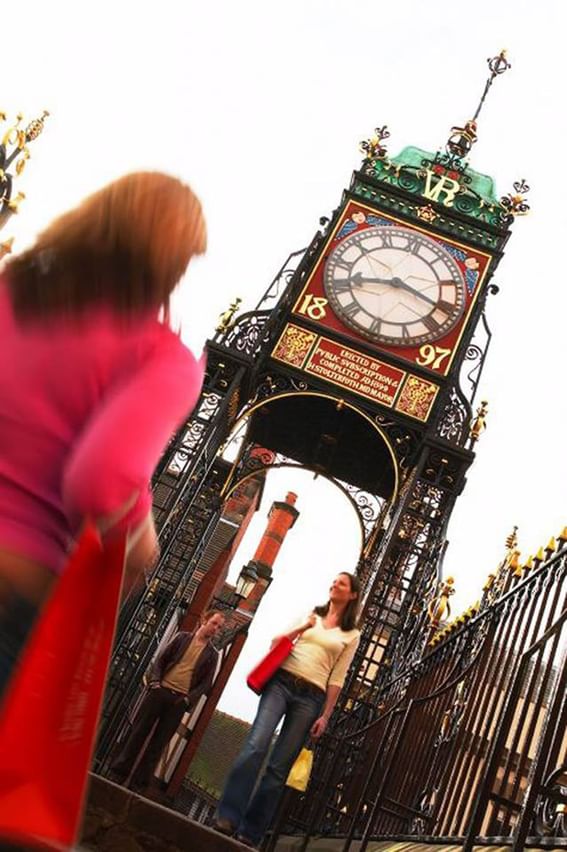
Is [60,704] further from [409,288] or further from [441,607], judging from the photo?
[409,288]

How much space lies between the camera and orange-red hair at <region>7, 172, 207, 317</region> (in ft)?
5.25

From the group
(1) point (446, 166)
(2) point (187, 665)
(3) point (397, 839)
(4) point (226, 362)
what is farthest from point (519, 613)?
(1) point (446, 166)

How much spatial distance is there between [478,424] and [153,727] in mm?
6180

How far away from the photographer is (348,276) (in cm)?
1303

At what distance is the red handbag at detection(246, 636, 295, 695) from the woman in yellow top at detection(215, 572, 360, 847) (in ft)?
0.18

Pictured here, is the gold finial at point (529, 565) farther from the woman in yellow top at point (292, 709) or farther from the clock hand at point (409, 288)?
the clock hand at point (409, 288)

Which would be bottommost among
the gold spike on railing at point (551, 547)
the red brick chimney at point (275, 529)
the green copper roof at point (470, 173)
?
the gold spike on railing at point (551, 547)

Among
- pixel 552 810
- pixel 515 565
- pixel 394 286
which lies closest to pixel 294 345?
pixel 394 286

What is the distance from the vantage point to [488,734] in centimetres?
445

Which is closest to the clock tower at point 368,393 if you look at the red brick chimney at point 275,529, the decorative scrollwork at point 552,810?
the decorative scrollwork at point 552,810

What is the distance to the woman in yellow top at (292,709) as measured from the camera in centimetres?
588

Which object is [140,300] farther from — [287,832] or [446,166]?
[446,166]

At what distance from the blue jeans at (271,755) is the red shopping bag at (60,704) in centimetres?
486

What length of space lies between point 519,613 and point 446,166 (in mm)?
11844
